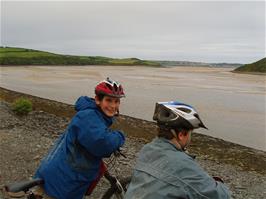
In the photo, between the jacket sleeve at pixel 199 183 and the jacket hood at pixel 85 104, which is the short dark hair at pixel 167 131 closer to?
the jacket sleeve at pixel 199 183

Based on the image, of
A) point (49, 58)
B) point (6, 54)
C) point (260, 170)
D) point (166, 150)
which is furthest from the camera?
point (49, 58)

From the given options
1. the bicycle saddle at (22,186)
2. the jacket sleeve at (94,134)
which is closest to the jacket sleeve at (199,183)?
the jacket sleeve at (94,134)

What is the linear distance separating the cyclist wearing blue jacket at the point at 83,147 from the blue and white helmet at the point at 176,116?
4.03 ft

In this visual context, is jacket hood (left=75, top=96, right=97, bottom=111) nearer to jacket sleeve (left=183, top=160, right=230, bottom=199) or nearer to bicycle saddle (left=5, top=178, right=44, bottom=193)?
bicycle saddle (left=5, top=178, right=44, bottom=193)

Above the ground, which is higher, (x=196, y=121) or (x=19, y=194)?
(x=196, y=121)

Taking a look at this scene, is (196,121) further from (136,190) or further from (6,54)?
(6,54)

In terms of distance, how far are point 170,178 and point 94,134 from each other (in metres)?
1.58

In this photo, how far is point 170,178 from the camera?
2518 mm

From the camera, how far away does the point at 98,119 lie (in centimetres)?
406

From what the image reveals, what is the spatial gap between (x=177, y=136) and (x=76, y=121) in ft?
4.88

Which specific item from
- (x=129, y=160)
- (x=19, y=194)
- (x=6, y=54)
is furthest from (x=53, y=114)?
(x=6, y=54)

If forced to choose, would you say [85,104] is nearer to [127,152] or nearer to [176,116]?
[176,116]

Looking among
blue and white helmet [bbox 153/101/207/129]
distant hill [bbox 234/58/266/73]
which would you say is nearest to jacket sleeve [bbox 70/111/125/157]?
blue and white helmet [bbox 153/101/207/129]

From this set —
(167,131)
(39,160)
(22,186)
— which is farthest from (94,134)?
(39,160)
